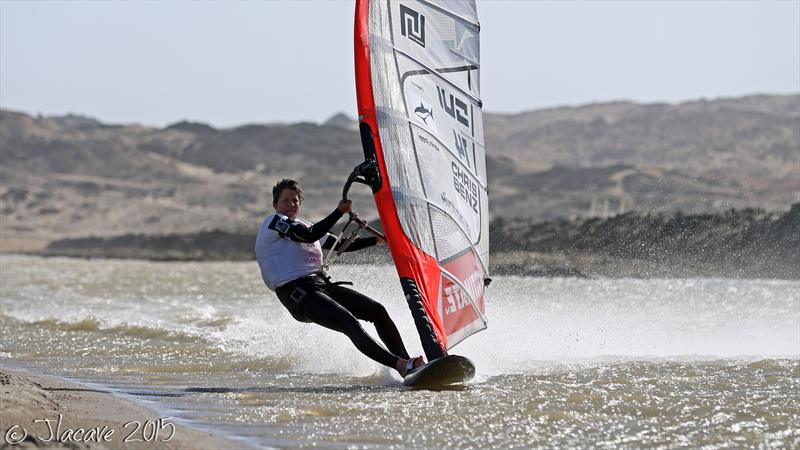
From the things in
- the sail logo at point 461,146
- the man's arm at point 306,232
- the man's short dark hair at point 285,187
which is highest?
the sail logo at point 461,146

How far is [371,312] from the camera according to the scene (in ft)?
23.9

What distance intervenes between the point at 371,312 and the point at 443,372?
869 millimetres

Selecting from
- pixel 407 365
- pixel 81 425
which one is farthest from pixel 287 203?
pixel 81 425

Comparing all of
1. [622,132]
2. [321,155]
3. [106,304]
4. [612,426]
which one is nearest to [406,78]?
[612,426]

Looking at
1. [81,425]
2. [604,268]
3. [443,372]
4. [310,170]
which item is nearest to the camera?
[81,425]

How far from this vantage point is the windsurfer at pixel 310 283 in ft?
23.1

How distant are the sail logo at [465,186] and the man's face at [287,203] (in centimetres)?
121

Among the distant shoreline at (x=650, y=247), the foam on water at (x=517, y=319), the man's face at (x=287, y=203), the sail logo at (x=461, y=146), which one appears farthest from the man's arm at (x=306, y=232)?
the distant shoreline at (x=650, y=247)

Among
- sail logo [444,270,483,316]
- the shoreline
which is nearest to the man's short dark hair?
sail logo [444,270,483,316]

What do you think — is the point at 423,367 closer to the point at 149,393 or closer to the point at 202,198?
the point at 149,393

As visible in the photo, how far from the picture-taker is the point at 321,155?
6588cm

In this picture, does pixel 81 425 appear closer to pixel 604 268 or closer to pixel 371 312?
pixel 371 312

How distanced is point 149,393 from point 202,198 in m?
50.4

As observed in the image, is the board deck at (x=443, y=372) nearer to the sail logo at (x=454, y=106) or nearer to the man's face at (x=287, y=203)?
the man's face at (x=287, y=203)
